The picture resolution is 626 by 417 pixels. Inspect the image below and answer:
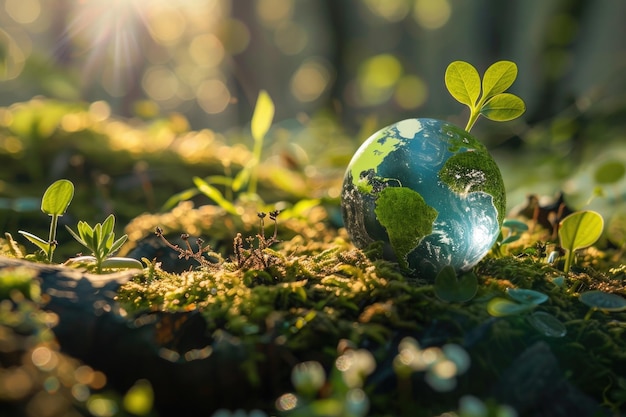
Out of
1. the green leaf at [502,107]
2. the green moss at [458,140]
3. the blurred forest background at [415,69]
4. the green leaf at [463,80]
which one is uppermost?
the green leaf at [463,80]

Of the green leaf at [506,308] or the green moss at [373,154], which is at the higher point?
the green moss at [373,154]

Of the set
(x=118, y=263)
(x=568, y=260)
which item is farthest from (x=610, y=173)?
(x=118, y=263)

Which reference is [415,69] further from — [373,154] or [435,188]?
[435,188]

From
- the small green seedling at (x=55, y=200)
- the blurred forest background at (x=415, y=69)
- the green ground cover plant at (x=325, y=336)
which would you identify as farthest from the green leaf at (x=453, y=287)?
the blurred forest background at (x=415, y=69)

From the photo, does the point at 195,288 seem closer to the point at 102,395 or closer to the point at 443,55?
the point at 102,395

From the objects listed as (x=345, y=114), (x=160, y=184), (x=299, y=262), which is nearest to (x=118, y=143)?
(x=160, y=184)

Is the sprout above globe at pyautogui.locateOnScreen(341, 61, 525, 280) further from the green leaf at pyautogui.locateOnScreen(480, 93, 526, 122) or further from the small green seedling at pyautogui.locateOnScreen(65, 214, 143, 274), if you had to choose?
the small green seedling at pyautogui.locateOnScreen(65, 214, 143, 274)

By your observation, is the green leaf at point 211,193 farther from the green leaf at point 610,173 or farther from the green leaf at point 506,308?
the green leaf at point 610,173
